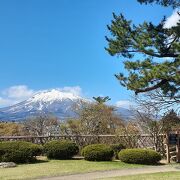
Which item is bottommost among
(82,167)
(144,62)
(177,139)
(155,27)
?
(82,167)

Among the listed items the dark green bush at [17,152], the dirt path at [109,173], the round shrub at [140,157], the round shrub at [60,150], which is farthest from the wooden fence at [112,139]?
the dirt path at [109,173]

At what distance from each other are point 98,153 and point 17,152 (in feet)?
14.5

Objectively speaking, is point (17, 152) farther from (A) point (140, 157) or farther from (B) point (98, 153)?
(A) point (140, 157)

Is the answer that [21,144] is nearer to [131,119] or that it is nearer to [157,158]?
[157,158]

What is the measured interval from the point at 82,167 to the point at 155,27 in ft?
24.2

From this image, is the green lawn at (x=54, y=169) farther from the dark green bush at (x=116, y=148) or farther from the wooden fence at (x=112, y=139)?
the wooden fence at (x=112, y=139)

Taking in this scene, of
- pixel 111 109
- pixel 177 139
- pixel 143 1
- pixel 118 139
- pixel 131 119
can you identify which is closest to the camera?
pixel 143 1

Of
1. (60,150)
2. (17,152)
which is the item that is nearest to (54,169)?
(17,152)

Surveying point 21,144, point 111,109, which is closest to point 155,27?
point 21,144

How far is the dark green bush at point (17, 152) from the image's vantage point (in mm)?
23516

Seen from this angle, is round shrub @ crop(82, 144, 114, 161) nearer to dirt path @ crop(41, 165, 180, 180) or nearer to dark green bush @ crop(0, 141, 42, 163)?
dark green bush @ crop(0, 141, 42, 163)

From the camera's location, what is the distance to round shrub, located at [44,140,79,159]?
2547cm

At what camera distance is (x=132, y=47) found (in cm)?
2030

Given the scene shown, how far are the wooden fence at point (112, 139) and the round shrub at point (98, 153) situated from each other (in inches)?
→ 119
